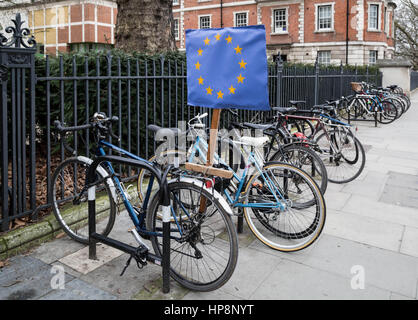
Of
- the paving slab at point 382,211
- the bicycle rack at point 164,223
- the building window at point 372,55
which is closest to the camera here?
the bicycle rack at point 164,223

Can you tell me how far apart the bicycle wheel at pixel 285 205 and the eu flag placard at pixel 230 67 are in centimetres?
95

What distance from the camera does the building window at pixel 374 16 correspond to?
34656 mm

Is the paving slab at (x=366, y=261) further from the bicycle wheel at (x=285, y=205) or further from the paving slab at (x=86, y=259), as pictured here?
the paving slab at (x=86, y=259)

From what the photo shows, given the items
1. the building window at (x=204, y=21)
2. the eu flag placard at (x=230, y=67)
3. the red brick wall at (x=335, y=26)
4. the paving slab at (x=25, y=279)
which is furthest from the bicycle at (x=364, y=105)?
the building window at (x=204, y=21)

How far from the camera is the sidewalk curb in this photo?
343cm

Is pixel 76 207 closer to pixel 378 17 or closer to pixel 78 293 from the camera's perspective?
pixel 78 293

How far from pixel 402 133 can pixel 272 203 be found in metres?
9.32

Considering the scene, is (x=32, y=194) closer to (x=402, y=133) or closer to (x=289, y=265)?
(x=289, y=265)

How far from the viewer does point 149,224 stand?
3127 mm

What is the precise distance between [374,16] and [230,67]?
3691 centimetres

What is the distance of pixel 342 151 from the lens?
617 cm

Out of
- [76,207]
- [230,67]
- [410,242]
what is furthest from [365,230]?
[76,207]
